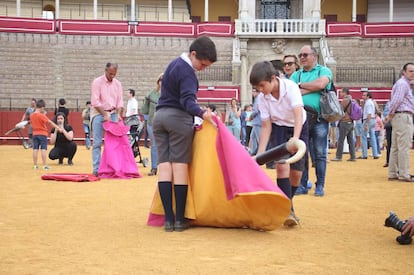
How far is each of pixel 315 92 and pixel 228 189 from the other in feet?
9.46

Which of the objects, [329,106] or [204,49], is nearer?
[204,49]

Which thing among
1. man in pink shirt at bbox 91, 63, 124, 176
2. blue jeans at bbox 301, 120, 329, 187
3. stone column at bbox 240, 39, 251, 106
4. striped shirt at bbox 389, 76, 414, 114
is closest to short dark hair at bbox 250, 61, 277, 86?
blue jeans at bbox 301, 120, 329, 187

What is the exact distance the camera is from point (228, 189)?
188 inches

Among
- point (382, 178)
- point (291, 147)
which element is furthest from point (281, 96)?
point (382, 178)

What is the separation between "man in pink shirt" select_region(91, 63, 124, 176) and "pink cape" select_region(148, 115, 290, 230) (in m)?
4.37

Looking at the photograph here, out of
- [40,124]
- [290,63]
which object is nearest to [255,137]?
[40,124]

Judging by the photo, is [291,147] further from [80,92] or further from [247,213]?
[80,92]

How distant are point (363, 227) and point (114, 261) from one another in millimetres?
2324

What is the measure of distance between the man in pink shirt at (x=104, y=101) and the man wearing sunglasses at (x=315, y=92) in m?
3.20

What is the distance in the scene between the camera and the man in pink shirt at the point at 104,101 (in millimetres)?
9391

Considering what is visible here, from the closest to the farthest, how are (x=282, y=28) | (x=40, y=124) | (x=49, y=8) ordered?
(x=40, y=124), (x=282, y=28), (x=49, y=8)

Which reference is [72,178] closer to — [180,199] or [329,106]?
[329,106]

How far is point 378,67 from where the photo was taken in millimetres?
30391

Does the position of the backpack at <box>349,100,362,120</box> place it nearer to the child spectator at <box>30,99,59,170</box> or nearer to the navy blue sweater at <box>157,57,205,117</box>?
the child spectator at <box>30,99,59,170</box>
